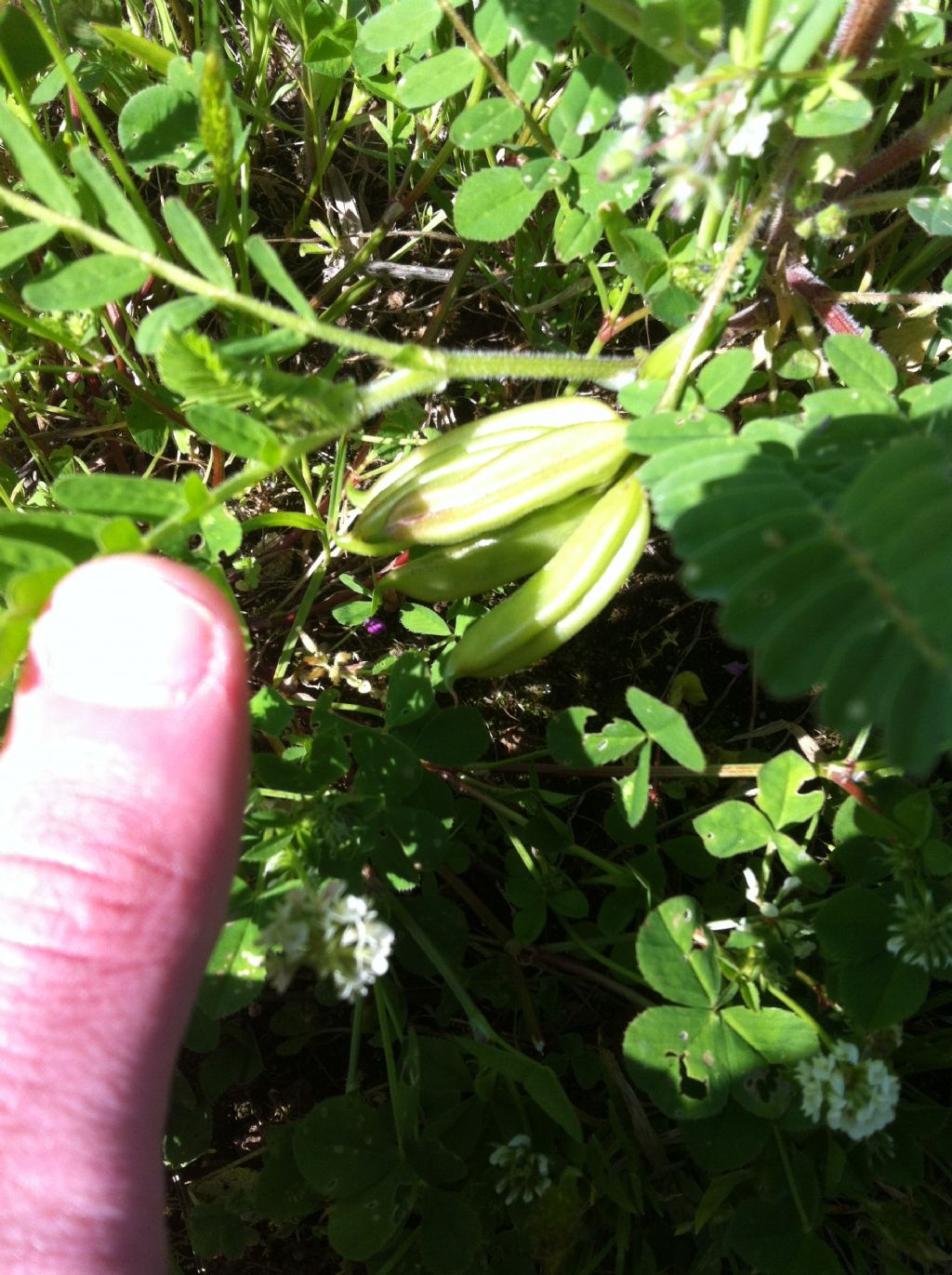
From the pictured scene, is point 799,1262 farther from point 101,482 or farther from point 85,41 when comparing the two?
point 85,41

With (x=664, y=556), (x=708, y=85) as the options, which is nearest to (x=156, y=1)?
(x=708, y=85)

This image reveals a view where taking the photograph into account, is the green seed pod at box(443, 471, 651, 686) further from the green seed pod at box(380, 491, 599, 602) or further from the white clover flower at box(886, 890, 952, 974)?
the white clover flower at box(886, 890, 952, 974)

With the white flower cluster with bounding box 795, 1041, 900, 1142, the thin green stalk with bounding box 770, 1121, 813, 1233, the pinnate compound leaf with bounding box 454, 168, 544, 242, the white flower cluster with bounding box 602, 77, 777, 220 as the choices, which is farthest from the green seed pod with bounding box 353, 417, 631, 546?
the thin green stalk with bounding box 770, 1121, 813, 1233

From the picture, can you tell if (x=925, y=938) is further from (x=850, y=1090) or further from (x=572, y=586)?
(x=572, y=586)

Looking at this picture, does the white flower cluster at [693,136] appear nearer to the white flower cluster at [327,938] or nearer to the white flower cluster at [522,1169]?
the white flower cluster at [327,938]

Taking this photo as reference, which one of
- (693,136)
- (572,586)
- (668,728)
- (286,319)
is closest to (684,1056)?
(668,728)

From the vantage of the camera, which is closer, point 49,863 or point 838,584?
point 838,584
